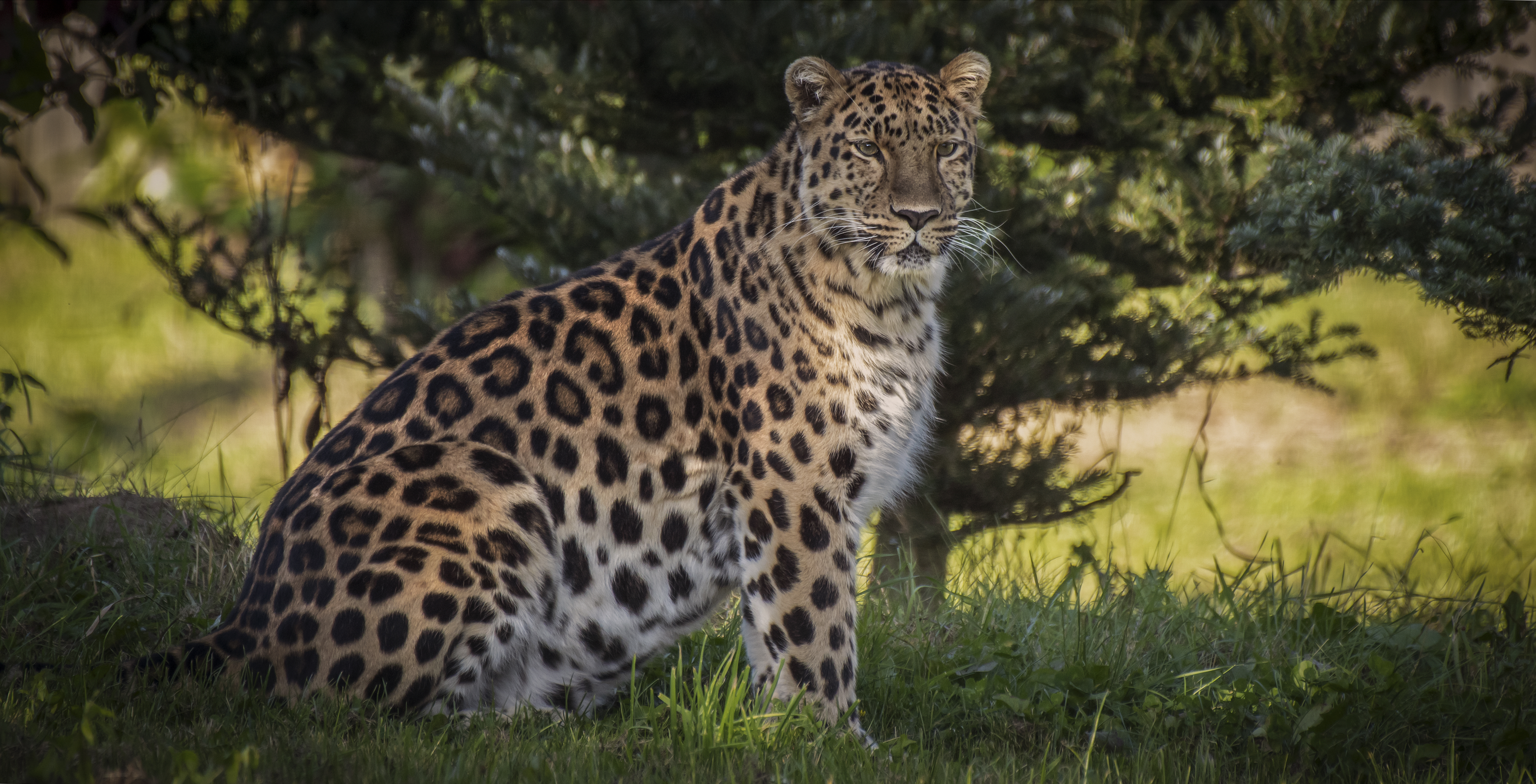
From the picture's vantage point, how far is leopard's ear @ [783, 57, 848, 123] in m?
4.44

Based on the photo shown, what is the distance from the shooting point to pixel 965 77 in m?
4.62

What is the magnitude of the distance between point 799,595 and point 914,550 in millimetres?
3273

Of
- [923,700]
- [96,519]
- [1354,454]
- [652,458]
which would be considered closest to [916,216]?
[652,458]

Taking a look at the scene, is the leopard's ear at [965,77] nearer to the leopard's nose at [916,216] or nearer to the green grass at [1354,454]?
the leopard's nose at [916,216]

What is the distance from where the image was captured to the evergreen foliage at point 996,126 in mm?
6359

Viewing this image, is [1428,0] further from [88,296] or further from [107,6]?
[88,296]

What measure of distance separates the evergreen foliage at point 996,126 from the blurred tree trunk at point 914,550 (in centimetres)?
4

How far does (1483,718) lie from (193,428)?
12916mm

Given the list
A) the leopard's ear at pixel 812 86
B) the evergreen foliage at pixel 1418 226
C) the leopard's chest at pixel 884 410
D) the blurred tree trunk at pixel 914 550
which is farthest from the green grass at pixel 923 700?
the leopard's ear at pixel 812 86

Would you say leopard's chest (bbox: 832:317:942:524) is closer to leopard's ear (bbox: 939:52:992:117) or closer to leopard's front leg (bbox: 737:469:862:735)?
leopard's front leg (bbox: 737:469:862:735)

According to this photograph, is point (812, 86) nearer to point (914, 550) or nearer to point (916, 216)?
point (916, 216)

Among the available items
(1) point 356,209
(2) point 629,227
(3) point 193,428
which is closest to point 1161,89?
(2) point 629,227

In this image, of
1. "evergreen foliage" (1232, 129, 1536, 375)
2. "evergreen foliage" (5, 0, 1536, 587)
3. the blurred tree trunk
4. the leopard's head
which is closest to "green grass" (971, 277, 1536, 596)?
the blurred tree trunk

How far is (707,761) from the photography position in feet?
11.9
